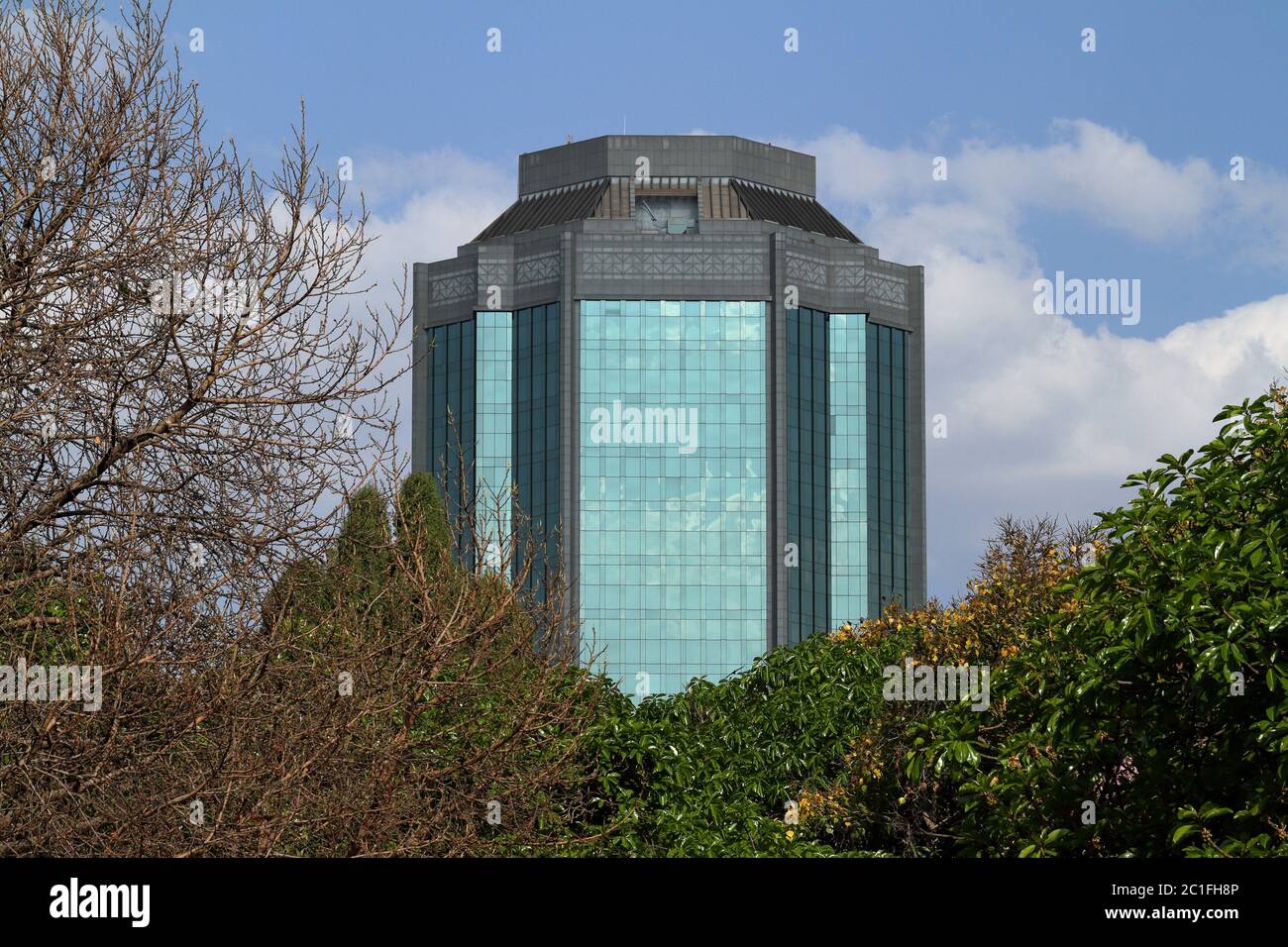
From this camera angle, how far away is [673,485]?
116 metres

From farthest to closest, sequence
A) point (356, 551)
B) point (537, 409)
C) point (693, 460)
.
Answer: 1. point (537, 409)
2. point (693, 460)
3. point (356, 551)

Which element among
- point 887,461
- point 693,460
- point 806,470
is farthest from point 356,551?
point 887,461

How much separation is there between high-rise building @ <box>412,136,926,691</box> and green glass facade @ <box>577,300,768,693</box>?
5.7 inches

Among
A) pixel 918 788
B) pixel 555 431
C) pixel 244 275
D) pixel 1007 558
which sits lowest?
pixel 918 788

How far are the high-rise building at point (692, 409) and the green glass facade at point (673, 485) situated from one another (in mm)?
146

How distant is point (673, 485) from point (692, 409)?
237 inches

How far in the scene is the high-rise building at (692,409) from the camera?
115 metres

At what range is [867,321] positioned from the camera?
122 metres

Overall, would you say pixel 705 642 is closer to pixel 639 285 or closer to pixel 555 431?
pixel 555 431

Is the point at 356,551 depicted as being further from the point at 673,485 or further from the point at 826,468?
the point at 826,468

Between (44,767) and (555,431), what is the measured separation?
105846 mm

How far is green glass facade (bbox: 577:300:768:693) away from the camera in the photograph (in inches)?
4505
